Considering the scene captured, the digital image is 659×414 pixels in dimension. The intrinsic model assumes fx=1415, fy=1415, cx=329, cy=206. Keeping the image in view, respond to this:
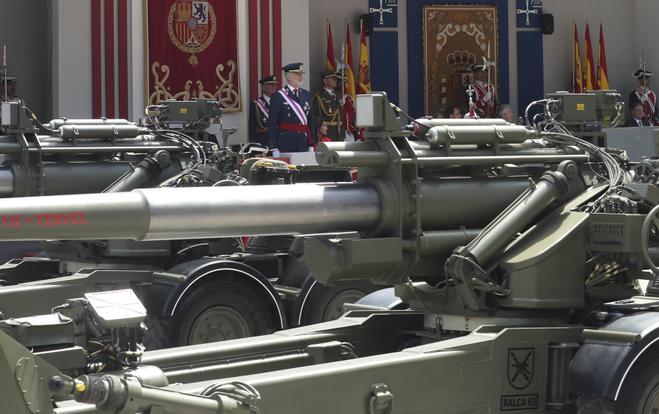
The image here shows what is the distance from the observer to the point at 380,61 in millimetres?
23391

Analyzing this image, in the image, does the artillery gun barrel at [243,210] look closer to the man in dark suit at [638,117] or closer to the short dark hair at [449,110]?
the short dark hair at [449,110]

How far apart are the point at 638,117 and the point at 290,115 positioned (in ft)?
24.0

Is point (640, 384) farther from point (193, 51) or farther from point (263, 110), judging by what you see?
point (193, 51)

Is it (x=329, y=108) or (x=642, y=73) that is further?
(x=642, y=73)

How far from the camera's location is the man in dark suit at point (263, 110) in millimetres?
19484

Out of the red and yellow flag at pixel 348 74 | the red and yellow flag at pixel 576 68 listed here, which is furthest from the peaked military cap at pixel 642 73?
the red and yellow flag at pixel 348 74

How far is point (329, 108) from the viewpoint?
21703mm

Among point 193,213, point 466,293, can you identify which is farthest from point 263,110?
point 193,213

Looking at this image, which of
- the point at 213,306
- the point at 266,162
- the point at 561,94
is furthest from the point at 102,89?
the point at 561,94

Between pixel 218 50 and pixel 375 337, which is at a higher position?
pixel 218 50

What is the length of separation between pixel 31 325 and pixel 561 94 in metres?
3.95

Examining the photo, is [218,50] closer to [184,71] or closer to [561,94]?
[184,71]

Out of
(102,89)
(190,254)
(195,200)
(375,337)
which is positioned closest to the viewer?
(195,200)

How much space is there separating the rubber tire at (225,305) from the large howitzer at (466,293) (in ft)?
8.21
